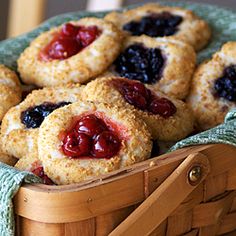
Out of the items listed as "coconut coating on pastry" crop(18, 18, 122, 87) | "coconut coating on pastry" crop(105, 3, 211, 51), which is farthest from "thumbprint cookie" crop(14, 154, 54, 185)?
"coconut coating on pastry" crop(105, 3, 211, 51)

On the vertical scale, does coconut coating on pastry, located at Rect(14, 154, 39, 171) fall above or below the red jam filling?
below

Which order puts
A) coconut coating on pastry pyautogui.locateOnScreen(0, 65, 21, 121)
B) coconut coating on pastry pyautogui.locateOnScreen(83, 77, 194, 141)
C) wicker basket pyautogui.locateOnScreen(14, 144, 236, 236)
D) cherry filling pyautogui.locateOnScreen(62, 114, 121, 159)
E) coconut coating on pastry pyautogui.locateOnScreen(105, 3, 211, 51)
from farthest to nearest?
coconut coating on pastry pyautogui.locateOnScreen(105, 3, 211, 51) < coconut coating on pastry pyautogui.locateOnScreen(0, 65, 21, 121) < coconut coating on pastry pyautogui.locateOnScreen(83, 77, 194, 141) < cherry filling pyautogui.locateOnScreen(62, 114, 121, 159) < wicker basket pyautogui.locateOnScreen(14, 144, 236, 236)

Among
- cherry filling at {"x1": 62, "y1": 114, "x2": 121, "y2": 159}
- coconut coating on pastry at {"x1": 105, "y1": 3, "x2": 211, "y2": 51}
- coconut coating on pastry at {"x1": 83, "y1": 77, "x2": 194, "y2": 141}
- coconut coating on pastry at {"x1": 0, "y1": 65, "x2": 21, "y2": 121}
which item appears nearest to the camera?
cherry filling at {"x1": 62, "y1": 114, "x2": 121, "y2": 159}

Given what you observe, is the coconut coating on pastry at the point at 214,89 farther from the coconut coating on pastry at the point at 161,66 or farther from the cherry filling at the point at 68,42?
the cherry filling at the point at 68,42

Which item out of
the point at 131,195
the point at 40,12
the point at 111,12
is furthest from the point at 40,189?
the point at 40,12

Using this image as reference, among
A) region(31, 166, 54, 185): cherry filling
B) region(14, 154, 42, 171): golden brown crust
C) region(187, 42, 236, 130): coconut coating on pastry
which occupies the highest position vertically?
region(187, 42, 236, 130): coconut coating on pastry

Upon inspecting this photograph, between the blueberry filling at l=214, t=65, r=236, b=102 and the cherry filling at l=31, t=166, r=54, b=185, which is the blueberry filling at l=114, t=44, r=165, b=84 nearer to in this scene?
the blueberry filling at l=214, t=65, r=236, b=102

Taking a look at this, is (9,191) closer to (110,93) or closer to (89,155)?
(89,155)
